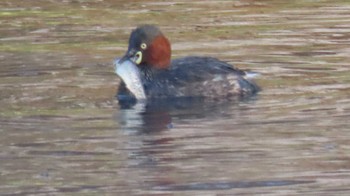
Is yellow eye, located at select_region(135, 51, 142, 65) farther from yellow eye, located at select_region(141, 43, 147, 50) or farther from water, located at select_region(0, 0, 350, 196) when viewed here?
water, located at select_region(0, 0, 350, 196)

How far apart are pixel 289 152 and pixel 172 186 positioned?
1293mm

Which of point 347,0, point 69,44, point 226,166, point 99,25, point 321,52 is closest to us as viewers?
point 226,166

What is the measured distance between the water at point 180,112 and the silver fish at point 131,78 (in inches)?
8.9

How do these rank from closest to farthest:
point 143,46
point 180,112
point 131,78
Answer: point 180,112 < point 131,78 < point 143,46

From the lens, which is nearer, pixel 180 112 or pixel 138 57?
pixel 180 112

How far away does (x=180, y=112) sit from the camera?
11.4 m

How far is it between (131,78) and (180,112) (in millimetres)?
961

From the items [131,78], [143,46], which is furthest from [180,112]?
[143,46]

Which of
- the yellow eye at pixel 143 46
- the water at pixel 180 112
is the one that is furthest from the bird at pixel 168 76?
the water at pixel 180 112

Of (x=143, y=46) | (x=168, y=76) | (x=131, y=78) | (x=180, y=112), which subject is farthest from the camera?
(x=143, y=46)

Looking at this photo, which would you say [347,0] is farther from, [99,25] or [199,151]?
[199,151]

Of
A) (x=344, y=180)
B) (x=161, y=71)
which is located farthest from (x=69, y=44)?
(x=344, y=180)

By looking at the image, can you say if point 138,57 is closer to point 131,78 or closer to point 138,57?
point 138,57

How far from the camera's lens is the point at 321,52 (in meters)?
14.0
